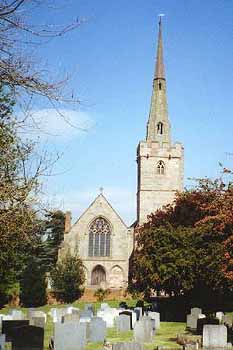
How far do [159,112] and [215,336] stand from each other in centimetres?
3879

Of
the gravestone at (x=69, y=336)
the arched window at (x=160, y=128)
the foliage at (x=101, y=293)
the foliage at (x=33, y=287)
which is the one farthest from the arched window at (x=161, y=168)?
the gravestone at (x=69, y=336)

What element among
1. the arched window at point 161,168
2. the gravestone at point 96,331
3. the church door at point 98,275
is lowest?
the gravestone at point 96,331

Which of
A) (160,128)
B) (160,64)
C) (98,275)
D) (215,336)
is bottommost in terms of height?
(215,336)

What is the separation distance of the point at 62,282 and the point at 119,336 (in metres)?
24.6

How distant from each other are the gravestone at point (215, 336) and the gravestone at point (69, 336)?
14.4ft

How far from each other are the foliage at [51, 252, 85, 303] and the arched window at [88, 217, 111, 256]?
3.46 m

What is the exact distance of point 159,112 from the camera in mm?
53719

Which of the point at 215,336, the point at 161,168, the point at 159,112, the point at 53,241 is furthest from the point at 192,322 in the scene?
the point at 53,241

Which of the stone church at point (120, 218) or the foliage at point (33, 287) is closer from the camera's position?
the foliage at point (33, 287)

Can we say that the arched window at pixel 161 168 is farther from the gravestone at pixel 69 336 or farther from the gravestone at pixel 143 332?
the gravestone at pixel 69 336

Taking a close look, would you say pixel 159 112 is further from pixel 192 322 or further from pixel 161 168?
pixel 192 322

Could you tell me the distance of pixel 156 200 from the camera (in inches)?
1986

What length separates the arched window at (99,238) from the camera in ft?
163

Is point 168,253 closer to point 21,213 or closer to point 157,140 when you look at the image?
point 21,213
